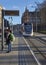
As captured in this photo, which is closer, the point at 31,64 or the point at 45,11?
the point at 31,64

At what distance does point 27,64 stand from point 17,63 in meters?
0.64

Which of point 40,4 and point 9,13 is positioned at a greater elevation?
point 40,4

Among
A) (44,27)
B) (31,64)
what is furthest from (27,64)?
(44,27)

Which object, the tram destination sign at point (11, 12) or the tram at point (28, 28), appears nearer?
the tram destination sign at point (11, 12)

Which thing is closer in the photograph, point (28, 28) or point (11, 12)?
point (11, 12)

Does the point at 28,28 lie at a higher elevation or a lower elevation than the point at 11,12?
lower

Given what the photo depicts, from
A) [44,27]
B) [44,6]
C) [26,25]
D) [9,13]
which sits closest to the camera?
[9,13]

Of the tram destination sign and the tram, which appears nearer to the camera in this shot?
the tram destination sign

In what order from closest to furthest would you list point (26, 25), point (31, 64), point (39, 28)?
point (31, 64), point (26, 25), point (39, 28)

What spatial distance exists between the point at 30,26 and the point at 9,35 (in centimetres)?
4552

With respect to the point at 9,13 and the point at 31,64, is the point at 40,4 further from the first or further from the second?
the point at 31,64

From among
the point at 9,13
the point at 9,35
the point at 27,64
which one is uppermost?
the point at 9,13

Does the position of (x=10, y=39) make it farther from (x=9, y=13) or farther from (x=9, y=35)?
(x=9, y=13)

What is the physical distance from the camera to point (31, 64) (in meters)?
14.4
